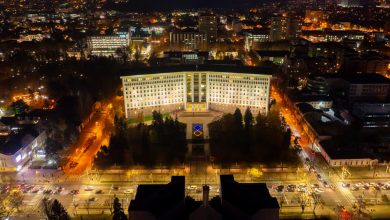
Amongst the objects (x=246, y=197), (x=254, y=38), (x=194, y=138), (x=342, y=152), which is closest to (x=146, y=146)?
(x=194, y=138)

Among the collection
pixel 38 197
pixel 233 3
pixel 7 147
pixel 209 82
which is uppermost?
pixel 233 3

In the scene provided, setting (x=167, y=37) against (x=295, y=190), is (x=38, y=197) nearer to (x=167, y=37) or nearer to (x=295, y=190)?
(x=295, y=190)

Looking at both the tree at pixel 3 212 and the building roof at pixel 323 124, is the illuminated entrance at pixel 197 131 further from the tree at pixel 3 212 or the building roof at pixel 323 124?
the tree at pixel 3 212

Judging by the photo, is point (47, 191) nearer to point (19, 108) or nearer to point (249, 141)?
point (19, 108)

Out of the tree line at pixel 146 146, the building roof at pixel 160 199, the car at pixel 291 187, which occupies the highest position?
the building roof at pixel 160 199

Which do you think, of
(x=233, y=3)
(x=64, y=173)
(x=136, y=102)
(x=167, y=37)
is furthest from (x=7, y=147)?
(x=233, y=3)

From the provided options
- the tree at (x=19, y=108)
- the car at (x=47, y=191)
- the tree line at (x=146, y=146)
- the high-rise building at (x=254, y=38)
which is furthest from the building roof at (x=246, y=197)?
the high-rise building at (x=254, y=38)

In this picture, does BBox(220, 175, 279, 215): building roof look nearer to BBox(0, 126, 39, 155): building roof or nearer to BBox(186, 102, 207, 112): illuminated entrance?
BBox(0, 126, 39, 155): building roof
